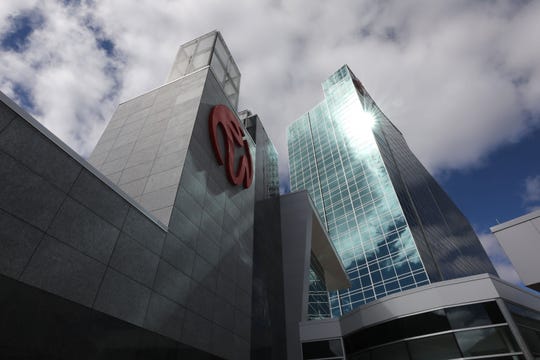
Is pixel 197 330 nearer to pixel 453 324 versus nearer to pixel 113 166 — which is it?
pixel 113 166

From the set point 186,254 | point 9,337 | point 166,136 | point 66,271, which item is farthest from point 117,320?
point 166,136

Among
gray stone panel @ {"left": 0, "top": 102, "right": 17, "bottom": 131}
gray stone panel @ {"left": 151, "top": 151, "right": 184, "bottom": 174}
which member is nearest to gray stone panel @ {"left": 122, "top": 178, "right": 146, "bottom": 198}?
gray stone panel @ {"left": 151, "top": 151, "right": 184, "bottom": 174}

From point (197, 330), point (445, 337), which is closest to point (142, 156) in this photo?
point (197, 330)

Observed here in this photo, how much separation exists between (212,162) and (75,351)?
37.3 feet

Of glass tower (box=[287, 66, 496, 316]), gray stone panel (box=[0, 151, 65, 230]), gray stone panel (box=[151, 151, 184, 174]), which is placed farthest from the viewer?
glass tower (box=[287, 66, 496, 316])

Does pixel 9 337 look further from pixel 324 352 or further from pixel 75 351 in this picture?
pixel 324 352

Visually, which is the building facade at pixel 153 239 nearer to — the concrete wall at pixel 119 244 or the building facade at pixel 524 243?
the concrete wall at pixel 119 244

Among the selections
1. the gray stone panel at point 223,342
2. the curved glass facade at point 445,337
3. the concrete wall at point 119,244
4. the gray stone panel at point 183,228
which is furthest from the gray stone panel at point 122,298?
the curved glass facade at point 445,337

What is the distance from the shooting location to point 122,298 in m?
9.90

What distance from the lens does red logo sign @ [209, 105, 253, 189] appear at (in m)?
18.5

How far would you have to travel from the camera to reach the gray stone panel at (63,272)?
7.82 meters

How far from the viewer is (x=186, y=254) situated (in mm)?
13492

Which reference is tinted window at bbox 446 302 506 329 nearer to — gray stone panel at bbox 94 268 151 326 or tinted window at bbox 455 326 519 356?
tinted window at bbox 455 326 519 356

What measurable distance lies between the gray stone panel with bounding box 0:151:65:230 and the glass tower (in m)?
70.1
